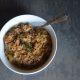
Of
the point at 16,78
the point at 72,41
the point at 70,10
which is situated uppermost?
the point at 70,10

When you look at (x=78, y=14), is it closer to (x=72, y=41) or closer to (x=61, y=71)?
(x=72, y=41)

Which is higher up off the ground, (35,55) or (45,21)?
(45,21)

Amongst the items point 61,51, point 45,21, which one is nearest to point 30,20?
point 45,21
